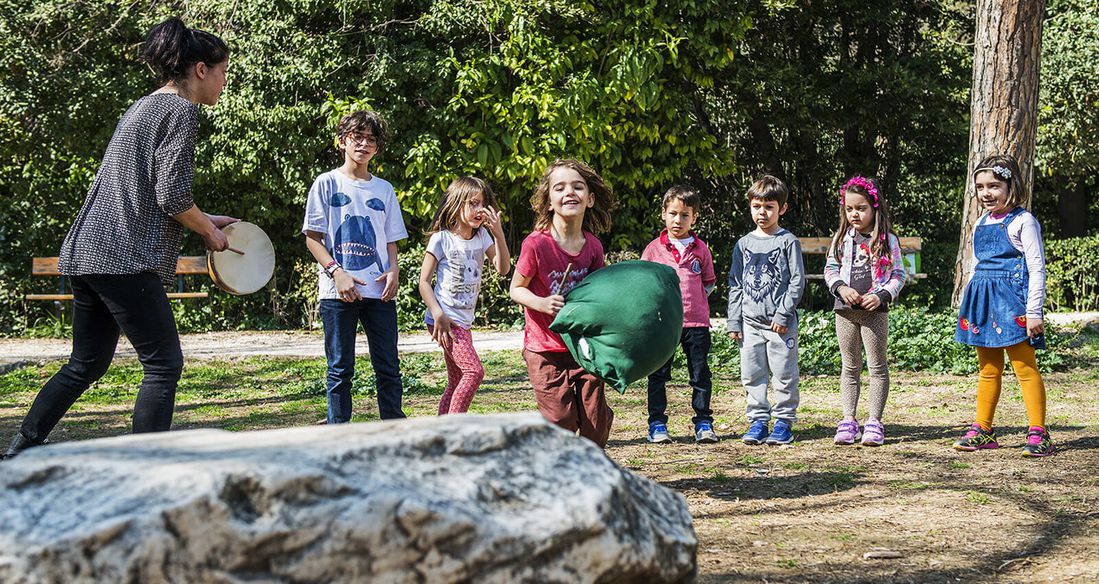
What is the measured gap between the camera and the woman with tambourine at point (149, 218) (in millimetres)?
4285

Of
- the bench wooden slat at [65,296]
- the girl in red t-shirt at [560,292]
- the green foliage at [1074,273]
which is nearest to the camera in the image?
the girl in red t-shirt at [560,292]

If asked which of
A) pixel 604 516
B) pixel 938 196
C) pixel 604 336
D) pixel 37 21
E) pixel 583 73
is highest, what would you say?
pixel 37 21

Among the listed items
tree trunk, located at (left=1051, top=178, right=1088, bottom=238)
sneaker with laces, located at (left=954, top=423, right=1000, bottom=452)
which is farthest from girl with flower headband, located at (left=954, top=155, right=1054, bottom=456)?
tree trunk, located at (left=1051, top=178, right=1088, bottom=238)

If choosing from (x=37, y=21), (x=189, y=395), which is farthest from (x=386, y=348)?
(x=37, y=21)

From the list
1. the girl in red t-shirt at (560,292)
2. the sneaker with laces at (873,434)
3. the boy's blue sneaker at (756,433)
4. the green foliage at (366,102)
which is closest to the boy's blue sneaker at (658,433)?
the boy's blue sneaker at (756,433)

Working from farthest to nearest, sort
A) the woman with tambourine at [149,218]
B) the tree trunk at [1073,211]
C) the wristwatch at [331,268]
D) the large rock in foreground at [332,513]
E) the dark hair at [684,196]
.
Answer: the tree trunk at [1073,211] → the dark hair at [684,196] → the wristwatch at [331,268] → the woman with tambourine at [149,218] → the large rock in foreground at [332,513]

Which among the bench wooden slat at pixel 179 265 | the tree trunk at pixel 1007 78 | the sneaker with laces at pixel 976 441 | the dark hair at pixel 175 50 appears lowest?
the sneaker with laces at pixel 976 441

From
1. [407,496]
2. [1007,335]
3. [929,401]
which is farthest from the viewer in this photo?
[929,401]

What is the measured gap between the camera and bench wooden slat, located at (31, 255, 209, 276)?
14.5 meters

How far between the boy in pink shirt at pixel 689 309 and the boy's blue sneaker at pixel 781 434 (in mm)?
323

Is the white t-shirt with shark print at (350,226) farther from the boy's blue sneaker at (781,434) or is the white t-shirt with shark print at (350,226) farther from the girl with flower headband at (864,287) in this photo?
the girl with flower headband at (864,287)

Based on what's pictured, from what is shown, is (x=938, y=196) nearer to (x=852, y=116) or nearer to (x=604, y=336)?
(x=852, y=116)

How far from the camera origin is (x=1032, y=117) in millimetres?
10008

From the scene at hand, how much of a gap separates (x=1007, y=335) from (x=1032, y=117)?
5055 mm
